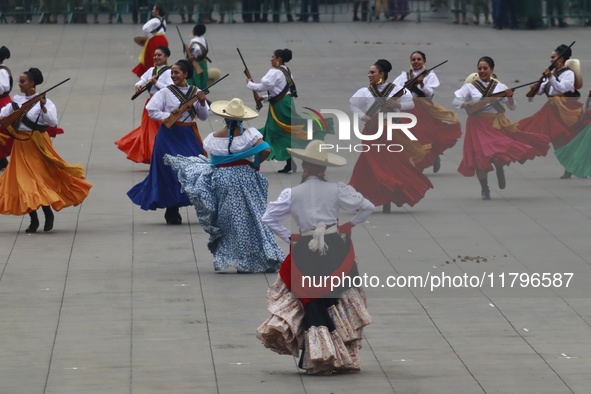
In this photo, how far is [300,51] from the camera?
29.9 meters

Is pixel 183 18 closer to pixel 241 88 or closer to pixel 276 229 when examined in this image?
pixel 241 88

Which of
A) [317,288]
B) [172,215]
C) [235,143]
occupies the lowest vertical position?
[172,215]

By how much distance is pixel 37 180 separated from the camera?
563 inches

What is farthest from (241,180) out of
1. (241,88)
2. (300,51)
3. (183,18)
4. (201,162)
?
(183,18)

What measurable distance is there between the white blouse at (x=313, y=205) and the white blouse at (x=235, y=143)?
115 inches

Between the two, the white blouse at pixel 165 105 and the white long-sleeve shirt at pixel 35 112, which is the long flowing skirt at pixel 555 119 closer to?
the white blouse at pixel 165 105

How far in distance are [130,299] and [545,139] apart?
7.29 m

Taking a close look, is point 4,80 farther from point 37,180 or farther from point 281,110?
point 37,180

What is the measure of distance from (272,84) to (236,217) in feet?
18.5

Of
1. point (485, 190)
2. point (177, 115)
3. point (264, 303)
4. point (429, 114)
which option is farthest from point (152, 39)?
point (264, 303)

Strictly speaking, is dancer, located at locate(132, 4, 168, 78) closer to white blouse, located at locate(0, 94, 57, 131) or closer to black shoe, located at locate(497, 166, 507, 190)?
black shoe, located at locate(497, 166, 507, 190)

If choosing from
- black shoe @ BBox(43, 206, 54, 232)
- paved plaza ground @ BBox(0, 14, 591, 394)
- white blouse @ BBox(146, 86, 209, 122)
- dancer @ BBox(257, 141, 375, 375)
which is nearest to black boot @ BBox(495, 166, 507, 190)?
paved plaza ground @ BBox(0, 14, 591, 394)

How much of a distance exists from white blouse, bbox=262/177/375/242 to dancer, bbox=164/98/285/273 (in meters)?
2.90

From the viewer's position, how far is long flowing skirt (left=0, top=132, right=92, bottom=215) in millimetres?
14141
